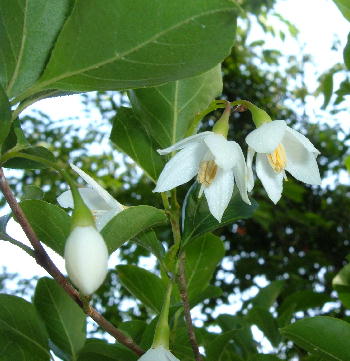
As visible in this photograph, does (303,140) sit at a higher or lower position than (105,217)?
higher

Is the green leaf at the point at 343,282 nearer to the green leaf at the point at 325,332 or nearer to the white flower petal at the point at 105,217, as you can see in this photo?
the green leaf at the point at 325,332

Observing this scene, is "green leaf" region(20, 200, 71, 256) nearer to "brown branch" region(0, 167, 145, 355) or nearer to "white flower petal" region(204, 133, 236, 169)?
"brown branch" region(0, 167, 145, 355)

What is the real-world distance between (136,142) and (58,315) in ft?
1.18

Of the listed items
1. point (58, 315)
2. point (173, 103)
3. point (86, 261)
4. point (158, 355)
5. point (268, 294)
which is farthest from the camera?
point (268, 294)

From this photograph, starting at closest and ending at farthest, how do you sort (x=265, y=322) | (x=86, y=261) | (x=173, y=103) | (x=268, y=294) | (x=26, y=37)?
(x=86, y=261)
(x=26, y=37)
(x=173, y=103)
(x=265, y=322)
(x=268, y=294)

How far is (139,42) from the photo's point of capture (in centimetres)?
59

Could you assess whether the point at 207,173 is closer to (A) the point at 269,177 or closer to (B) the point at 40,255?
(A) the point at 269,177

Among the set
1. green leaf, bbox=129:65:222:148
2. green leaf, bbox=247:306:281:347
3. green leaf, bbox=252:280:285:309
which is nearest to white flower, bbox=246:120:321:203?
green leaf, bbox=129:65:222:148

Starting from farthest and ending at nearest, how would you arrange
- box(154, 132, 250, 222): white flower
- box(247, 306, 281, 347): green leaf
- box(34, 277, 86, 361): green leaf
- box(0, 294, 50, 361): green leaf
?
box(247, 306, 281, 347): green leaf
box(34, 277, 86, 361): green leaf
box(0, 294, 50, 361): green leaf
box(154, 132, 250, 222): white flower

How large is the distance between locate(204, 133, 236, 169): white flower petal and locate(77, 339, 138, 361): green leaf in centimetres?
32

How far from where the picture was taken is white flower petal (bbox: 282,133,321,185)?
0.88m

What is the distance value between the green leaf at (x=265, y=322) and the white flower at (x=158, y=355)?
80cm

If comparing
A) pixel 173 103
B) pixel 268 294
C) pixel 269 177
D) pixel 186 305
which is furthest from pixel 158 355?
pixel 268 294

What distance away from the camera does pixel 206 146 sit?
865mm
